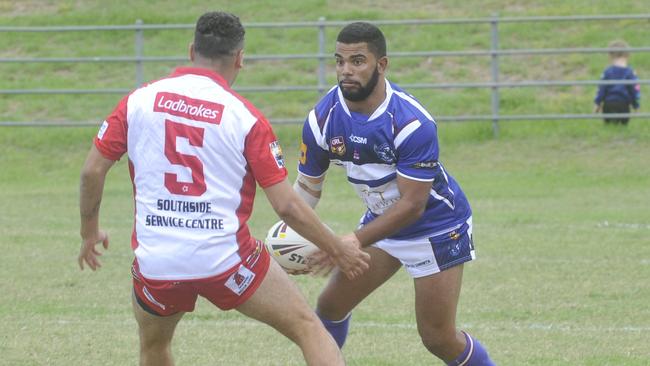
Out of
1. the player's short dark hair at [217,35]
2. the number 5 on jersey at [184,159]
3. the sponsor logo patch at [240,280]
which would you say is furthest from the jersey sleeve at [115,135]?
the sponsor logo patch at [240,280]

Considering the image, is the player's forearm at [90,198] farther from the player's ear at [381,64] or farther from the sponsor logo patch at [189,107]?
the player's ear at [381,64]

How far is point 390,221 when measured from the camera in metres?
5.87

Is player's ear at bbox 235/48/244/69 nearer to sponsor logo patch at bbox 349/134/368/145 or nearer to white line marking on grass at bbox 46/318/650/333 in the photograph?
sponsor logo patch at bbox 349/134/368/145

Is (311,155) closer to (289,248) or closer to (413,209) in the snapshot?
(289,248)

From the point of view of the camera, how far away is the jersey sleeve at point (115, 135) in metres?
5.09

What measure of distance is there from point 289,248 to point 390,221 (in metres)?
0.65

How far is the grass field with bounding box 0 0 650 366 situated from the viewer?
7.64m

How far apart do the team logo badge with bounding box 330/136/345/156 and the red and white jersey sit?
1.00 metres

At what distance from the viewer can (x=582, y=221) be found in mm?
12625

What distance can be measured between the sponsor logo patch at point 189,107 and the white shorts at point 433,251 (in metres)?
1.62

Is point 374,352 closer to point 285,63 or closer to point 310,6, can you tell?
point 285,63

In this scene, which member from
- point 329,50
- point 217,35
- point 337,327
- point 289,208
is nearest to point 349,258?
point 289,208

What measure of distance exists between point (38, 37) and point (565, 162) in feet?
33.3

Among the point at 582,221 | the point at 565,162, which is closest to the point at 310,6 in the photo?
the point at 565,162
